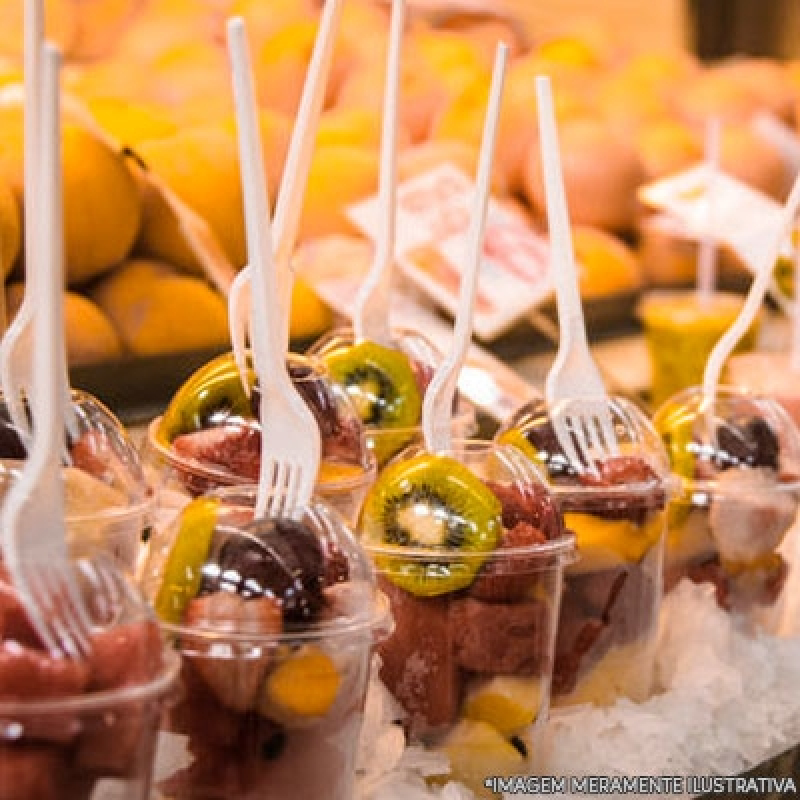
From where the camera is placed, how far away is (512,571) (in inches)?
47.1

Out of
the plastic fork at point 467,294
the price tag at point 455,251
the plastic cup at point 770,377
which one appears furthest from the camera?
the price tag at point 455,251

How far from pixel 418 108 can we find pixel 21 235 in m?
1.22

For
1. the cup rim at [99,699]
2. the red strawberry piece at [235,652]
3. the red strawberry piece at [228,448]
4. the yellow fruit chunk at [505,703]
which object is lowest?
the yellow fruit chunk at [505,703]

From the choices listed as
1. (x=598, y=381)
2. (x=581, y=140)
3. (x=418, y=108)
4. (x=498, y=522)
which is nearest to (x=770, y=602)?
(x=598, y=381)

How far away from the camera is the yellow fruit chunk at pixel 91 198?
1693 millimetres

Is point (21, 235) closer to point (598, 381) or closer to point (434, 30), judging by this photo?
point (598, 381)

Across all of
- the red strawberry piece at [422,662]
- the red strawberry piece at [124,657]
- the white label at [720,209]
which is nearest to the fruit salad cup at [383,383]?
the red strawberry piece at [422,662]

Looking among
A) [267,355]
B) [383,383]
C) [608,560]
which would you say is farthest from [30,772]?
[383,383]

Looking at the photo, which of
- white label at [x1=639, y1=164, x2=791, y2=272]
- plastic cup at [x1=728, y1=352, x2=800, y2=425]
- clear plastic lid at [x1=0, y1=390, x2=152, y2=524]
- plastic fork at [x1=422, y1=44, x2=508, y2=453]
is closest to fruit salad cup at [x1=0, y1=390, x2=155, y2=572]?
clear plastic lid at [x1=0, y1=390, x2=152, y2=524]

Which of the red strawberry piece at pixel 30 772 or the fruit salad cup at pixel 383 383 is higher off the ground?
the red strawberry piece at pixel 30 772

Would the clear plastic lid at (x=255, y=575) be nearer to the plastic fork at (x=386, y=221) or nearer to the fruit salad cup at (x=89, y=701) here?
the fruit salad cup at (x=89, y=701)

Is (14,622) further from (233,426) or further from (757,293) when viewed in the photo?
(757,293)

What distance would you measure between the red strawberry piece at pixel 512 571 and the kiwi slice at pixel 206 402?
24cm

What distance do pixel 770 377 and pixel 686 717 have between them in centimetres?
65
